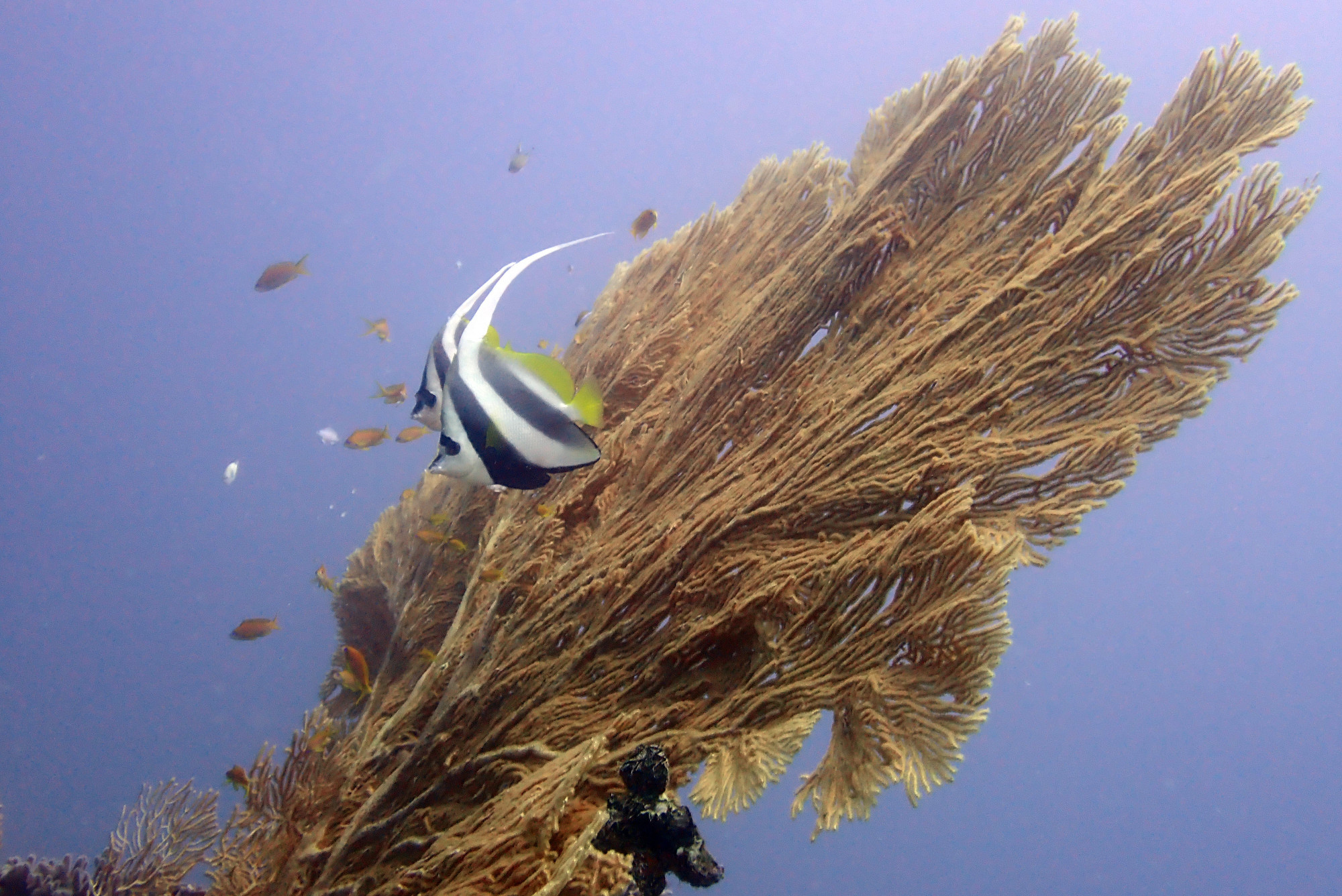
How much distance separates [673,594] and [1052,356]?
6.21 ft

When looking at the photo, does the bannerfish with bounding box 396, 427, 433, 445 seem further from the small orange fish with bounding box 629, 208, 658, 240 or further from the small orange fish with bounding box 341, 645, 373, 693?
the small orange fish with bounding box 629, 208, 658, 240

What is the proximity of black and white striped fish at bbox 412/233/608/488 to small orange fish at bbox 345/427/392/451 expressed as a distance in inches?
196

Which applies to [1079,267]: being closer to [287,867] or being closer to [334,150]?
[287,867]

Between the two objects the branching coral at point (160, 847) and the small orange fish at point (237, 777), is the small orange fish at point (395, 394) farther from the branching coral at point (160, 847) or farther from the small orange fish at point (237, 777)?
the branching coral at point (160, 847)

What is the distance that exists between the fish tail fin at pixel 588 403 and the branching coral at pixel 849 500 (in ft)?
3.47

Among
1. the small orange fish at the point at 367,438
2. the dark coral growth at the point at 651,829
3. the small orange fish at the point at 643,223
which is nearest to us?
the dark coral growth at the point at 651,829

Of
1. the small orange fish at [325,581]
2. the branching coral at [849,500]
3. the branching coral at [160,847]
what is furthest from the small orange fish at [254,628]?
the branching coral at [849,500]

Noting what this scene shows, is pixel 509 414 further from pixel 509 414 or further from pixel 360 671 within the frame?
pixel 360 671

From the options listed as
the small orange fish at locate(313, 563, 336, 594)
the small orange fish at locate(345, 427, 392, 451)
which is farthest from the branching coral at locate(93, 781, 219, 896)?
the small orange fish at locate(345, 427, 392, 451)

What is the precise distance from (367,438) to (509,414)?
5.51m

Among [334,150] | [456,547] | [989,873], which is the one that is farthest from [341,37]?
[989,873]

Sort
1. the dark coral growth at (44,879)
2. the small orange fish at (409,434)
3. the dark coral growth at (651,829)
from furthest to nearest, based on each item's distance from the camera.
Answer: the small orange fish at (409,434) → the dark coral growth at (44,879) → the dark coral growth at (651,829)

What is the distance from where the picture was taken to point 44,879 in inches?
224

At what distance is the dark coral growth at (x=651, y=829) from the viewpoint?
7.09ft
